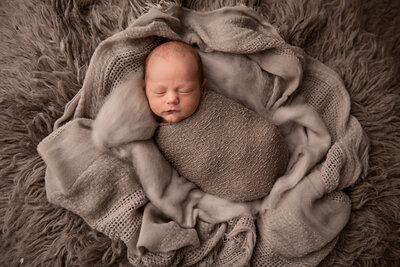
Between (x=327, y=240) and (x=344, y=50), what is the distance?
53 centimetres

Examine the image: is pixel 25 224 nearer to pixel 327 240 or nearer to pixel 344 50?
pixel 327 240

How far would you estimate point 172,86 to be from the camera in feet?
2.93

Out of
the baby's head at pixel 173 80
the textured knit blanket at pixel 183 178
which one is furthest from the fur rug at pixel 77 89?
the baby's head at pixel 173 80

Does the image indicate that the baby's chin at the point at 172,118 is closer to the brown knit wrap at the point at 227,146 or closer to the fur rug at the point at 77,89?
the brown knit wrap at the point at 227,146

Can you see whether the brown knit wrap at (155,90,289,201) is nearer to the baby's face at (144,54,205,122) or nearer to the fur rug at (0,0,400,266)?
the baby's face at (144,54,205,122)

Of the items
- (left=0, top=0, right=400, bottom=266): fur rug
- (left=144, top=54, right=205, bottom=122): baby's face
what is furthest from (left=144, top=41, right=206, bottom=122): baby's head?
(left=0, top=0, right=400, bottom=266): fur rug

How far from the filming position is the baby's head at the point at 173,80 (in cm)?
89

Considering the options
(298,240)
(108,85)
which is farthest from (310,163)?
(108,85)

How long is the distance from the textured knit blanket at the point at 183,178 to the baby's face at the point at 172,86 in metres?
0.05

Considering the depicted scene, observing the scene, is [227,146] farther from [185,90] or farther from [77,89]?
[77,89]

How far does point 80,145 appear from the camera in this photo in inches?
36.4

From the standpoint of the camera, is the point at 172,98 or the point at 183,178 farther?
the point at 183,178

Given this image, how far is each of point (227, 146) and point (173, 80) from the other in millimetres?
227

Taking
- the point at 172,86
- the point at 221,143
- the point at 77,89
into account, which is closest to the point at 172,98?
the point at 172,86
